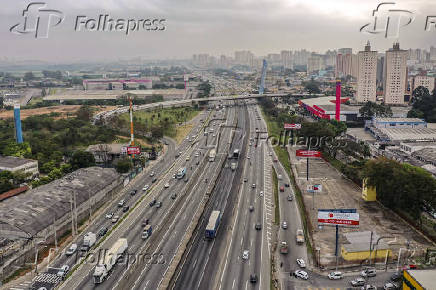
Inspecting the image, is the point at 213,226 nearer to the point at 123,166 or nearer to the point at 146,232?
the point at 146,232

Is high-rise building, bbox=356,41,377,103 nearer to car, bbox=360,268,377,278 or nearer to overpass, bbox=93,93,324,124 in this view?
→ overpass, bbox=93,93,324,124

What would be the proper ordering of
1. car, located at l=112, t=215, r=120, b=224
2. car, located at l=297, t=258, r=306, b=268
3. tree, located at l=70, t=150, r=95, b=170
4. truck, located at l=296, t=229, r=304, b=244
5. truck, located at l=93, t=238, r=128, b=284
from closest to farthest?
1. truck, located at l=93, t=238, r=128, b=284
2. car, located at l=297, t=258, r=306, b=268
3. truck, located at l=296, t=229, r=304, b=244
4. car, located at l=112, t=215, r=120, b=224
5. tree, located at l=70, t=150, r=95, b=170

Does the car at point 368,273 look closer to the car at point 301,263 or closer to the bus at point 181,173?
the car at point 301,263

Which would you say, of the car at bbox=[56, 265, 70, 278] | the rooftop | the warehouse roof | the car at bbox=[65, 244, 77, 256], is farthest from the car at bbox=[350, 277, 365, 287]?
the rooftop

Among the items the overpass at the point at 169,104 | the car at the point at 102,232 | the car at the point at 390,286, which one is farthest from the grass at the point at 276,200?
the overpass at the point at 169,104

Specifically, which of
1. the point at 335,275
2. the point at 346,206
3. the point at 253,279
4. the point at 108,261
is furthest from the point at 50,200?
the point at 346,206
